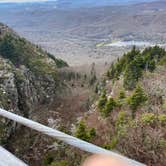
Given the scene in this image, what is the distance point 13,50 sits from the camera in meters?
34.7

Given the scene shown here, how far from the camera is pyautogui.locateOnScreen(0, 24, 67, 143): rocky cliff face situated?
23.3 meters

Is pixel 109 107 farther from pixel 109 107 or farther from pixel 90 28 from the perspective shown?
pixel 90 28

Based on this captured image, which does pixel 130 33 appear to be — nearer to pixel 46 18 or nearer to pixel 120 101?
pixel 46 18

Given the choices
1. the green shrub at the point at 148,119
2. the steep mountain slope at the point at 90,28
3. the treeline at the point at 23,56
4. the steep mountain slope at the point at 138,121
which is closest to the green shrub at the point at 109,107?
the steep mountain slope at the point at 138,121

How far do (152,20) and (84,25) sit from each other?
2783 centimetres

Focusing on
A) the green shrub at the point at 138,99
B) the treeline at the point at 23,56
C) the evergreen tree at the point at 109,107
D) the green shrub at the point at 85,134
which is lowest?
the treeline at the point at 23,56

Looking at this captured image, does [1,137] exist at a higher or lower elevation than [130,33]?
higher

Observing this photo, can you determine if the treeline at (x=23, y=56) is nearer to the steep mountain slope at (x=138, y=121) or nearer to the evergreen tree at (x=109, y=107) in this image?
the steep mountain slope at (x=138, y=121)

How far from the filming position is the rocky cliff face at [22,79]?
23.3m

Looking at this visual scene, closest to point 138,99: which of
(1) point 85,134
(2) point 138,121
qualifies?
(1) point 85,134

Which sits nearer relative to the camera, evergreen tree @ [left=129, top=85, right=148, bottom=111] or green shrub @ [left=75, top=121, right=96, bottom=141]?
evergreen tree @ [left=129, top=85, right=148, bottom=111]

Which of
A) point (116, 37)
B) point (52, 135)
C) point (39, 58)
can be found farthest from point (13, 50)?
point (116, 37)

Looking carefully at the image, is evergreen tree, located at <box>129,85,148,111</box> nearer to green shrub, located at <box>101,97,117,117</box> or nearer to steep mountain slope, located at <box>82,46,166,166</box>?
steep mountain slope, located at <box>82,46,166,166</box>

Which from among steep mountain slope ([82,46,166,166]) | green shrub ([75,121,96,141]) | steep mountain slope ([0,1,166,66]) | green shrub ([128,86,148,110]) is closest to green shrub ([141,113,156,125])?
steep mountain slope ([82,46,166,166])
